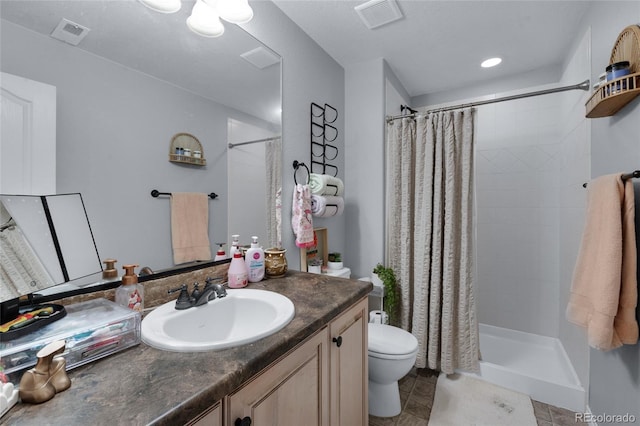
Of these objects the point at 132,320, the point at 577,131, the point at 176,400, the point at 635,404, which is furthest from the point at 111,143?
the point at 577,131

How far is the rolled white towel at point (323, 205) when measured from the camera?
1.75 meters

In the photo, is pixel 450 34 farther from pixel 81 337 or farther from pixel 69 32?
pixel 81 337

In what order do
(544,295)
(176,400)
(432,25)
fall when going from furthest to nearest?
1. (544,295)
2. (432,25)
3. (176,400)

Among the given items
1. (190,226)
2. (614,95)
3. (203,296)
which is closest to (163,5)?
(190,226)

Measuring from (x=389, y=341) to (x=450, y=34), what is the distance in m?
2.05

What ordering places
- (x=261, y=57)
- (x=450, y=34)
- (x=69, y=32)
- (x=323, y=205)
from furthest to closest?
(x=450, y=34) < (x=323, y=205) < (x=261, y=57) < (x=69, y=32)

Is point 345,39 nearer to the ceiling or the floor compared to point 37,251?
nearer to the ceiling

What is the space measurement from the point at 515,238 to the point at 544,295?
1.73ft

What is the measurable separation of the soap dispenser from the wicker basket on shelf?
44 centimetres

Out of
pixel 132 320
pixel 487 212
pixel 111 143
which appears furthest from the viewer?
pixel 487 212

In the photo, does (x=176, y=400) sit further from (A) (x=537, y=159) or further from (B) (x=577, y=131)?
(A) (x=537, y=159)

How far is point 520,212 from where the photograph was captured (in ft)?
8.20

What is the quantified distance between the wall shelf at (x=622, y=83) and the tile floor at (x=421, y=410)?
1.67m

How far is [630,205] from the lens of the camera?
1051mm
